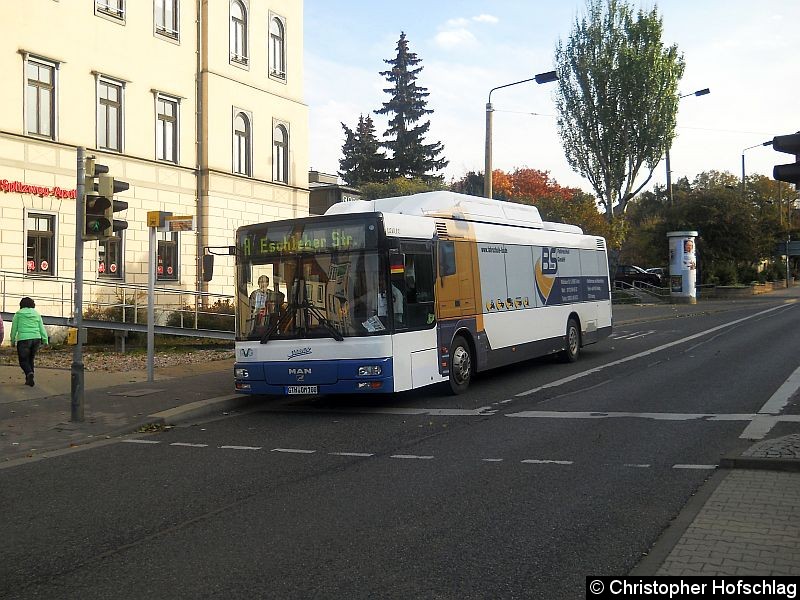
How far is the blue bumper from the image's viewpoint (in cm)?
1211

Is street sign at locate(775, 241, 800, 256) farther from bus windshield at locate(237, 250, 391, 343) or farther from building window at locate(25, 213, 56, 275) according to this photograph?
bus windshield at locate(237, 250, 391, 343)

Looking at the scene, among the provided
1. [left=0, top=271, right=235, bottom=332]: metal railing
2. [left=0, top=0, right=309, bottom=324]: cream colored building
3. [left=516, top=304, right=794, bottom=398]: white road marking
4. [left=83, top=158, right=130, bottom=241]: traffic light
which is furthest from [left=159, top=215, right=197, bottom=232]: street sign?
[left=0, top=0, right=309, bottom=324]: cream colored building

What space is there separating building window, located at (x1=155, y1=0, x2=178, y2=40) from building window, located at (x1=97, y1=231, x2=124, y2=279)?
6.64 metres

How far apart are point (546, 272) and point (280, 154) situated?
16401 mm

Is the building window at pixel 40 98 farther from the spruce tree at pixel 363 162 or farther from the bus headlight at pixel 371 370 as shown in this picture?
the spruce tree at pixel 363 162

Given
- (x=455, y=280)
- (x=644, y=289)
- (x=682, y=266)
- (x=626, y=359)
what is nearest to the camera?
(x=455, y=280)

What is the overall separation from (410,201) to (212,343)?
10.7 m

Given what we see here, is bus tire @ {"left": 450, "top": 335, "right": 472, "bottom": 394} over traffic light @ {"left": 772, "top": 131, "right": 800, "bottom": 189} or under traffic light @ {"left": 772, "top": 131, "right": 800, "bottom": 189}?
under

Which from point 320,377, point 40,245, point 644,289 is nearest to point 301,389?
point 320,377

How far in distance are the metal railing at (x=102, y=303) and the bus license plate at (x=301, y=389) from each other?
35.8 ft

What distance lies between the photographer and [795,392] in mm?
13172

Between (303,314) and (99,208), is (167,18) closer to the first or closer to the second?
(99,208)

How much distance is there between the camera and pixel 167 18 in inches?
1070

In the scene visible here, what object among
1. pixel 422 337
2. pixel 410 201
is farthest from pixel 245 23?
pixel 422 337
